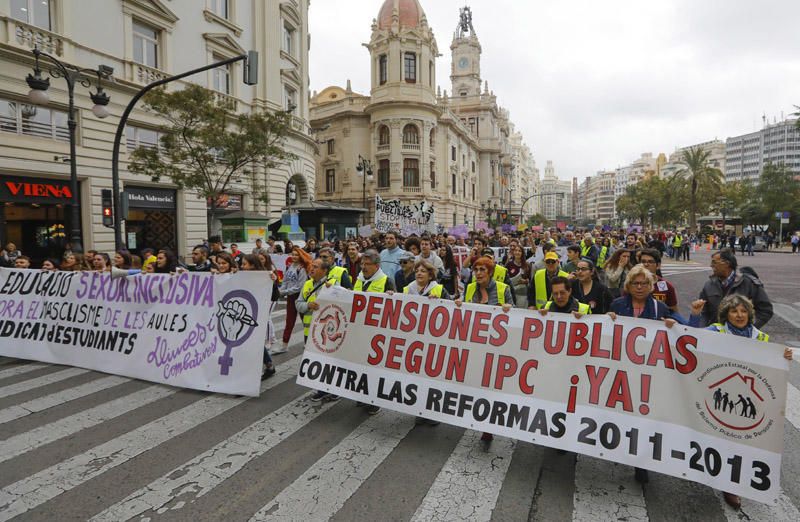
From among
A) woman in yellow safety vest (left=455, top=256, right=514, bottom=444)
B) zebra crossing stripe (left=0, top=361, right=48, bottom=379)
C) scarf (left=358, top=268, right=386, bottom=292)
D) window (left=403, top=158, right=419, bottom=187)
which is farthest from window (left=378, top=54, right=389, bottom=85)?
woman in yellow safety vest (left=455, top=256, right=514, bottom=444)

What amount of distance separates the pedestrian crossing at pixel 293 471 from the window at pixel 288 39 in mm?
28959

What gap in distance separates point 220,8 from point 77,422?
2586 centimetres

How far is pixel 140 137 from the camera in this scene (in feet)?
65.9

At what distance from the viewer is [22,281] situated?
23.7 ft

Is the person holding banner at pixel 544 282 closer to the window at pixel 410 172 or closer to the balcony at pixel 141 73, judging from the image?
the balcony at pixel 141 73

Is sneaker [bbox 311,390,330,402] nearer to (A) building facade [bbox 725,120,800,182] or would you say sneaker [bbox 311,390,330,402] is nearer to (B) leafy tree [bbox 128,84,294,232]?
(B) leafy tree [bbox 128,84,294,232]

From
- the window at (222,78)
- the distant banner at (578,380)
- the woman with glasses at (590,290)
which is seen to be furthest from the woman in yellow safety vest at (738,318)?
the window at (222,78)

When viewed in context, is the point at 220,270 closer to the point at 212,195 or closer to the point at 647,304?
the point at 647,304

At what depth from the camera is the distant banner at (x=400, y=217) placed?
18889 millimetres

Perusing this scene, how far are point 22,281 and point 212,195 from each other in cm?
1077

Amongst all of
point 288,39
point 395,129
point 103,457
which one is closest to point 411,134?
point 395,129

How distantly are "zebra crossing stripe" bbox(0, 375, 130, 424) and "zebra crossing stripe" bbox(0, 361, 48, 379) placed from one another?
1.34 metres

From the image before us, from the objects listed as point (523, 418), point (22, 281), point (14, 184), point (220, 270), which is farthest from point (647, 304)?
point (14, 184)

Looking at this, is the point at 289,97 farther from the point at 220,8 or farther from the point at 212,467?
the point at 212,467
